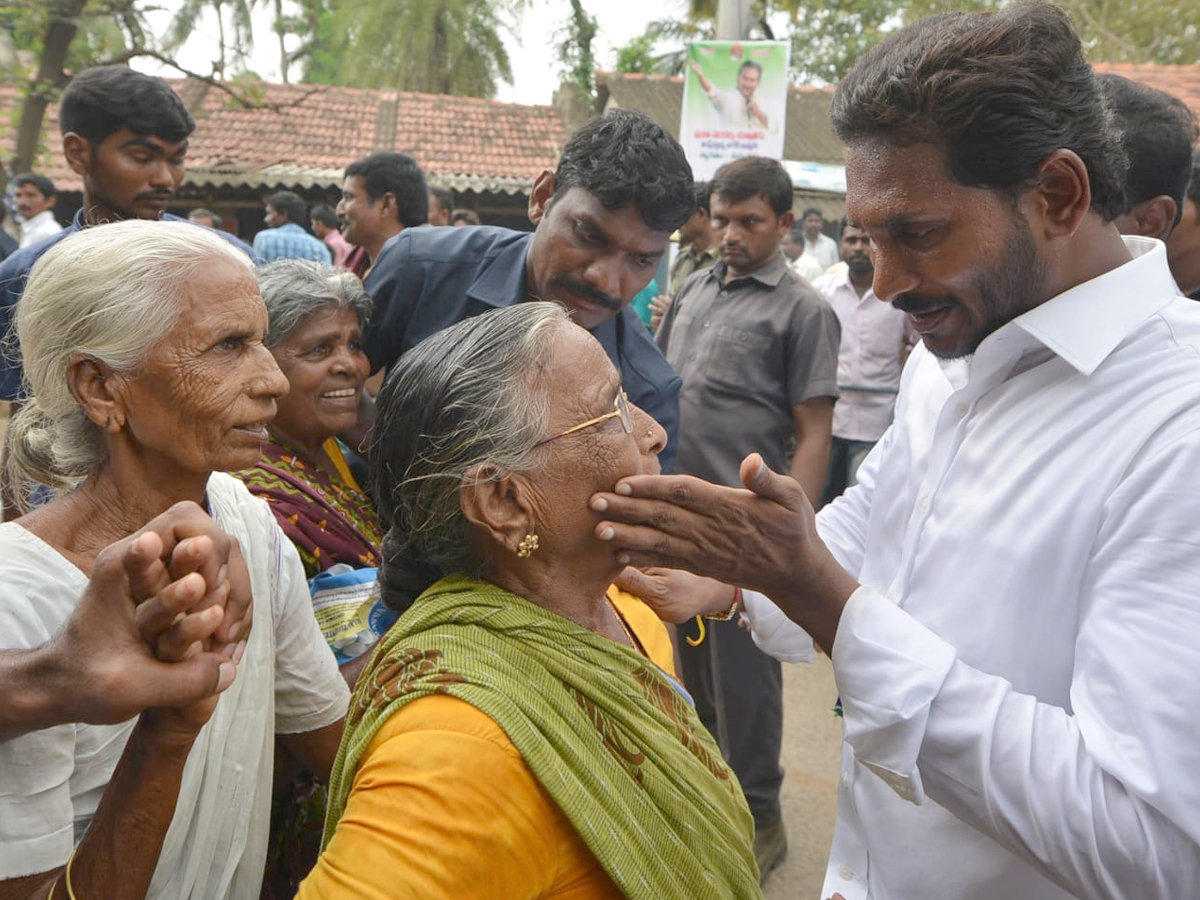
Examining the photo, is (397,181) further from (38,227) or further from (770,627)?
(38,227)

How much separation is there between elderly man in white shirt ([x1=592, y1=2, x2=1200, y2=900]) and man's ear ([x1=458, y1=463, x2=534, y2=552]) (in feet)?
0.48

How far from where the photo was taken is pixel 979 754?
1.44 metres

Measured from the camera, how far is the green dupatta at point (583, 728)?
1.43 meters

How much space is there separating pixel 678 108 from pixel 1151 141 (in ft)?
48.5

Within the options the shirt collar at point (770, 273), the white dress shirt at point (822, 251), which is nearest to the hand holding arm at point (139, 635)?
the shirt collar at point (770, 273)

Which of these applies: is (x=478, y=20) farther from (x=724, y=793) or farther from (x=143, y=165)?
(x=724, y=793)

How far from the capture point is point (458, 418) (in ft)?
5.53

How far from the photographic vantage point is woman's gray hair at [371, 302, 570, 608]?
1.68 metres

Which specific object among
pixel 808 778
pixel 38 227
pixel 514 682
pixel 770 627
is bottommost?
pixel 808 778

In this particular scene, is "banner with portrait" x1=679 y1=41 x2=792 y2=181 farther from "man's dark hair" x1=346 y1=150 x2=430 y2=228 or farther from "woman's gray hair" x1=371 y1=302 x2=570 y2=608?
"woman's gray hair" x1=371 y1=302 x2=570 y2=608

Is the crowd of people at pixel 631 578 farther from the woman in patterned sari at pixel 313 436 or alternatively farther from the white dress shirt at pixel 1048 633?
the woman in patterned sari at pixel 313 436

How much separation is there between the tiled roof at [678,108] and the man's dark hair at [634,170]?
13.7 metres

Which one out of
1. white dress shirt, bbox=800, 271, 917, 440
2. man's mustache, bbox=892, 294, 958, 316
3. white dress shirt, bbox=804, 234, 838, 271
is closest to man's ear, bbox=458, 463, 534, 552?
man's mustache, bbox=892, 294, 958, 316

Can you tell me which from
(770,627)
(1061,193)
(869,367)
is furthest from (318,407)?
(869,367)
